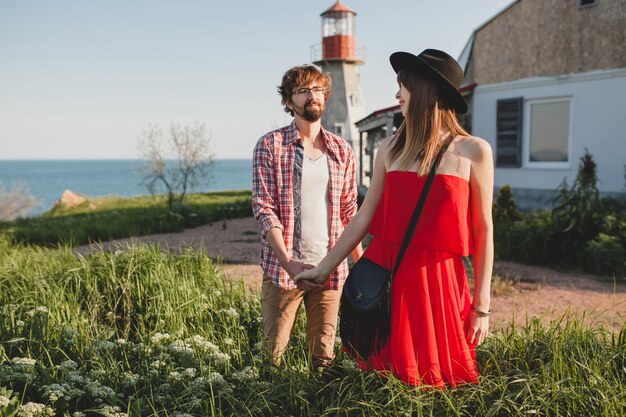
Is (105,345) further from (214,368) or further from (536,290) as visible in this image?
(536,290)

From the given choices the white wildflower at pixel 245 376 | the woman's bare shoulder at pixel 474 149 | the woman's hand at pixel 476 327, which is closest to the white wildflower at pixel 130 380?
the white wildflower at pixel 245 376

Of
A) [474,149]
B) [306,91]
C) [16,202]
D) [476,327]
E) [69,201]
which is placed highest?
[306,91]

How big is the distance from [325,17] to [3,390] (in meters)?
28.6

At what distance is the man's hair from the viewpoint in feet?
10.3

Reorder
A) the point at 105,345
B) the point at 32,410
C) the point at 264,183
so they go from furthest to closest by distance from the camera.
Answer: the point at 105,345, the point at 264,183, the point at 32,410

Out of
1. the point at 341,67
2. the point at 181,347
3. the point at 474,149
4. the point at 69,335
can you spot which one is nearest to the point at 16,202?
the point at 341,67

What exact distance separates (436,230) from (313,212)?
1.06 m

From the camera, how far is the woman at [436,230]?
90.1 inches

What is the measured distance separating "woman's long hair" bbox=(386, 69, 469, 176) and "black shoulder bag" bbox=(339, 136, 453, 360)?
49mm

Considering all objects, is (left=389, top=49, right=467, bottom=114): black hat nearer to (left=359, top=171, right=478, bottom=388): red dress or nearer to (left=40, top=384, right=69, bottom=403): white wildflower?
(left=359, top=171, right=478, bottom=388): red dress

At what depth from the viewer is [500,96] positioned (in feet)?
44.1

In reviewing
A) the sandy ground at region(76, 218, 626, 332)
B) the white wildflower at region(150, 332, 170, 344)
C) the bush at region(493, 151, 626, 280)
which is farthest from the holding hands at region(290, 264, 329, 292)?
the bush at region(493, 151, 626, 280)

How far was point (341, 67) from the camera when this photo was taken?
2959 cm

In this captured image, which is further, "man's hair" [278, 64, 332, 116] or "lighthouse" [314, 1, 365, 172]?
"lighthouse" [314, 1, 365, 172]
